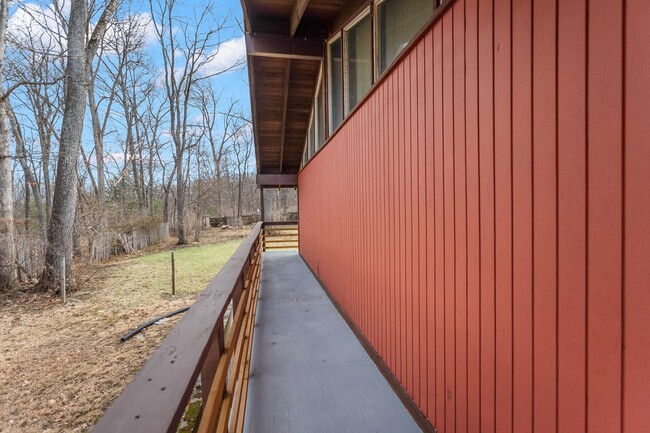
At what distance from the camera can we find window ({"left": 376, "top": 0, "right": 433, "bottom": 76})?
2.21 metres

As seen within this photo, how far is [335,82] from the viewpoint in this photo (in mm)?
4699

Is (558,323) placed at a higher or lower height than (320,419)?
higher

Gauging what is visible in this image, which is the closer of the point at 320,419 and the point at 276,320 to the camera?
the point at 320,419

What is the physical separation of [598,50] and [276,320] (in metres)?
3.84

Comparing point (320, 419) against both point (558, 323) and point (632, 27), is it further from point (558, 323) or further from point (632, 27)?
point (632, 27)

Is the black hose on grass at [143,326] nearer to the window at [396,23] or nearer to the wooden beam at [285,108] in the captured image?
the wooden beam at [285,108]

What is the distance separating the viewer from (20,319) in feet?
19.2

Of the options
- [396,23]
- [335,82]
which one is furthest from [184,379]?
[335,82]

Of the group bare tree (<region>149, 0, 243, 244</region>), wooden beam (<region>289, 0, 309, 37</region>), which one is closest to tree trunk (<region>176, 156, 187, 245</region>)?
bare tree (<region>149, 0, 243, 244</region>)

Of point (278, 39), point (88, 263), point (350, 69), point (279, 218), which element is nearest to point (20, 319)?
point (88, 263)

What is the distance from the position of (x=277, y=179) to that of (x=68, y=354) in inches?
253

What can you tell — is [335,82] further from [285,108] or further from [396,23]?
[285,108]

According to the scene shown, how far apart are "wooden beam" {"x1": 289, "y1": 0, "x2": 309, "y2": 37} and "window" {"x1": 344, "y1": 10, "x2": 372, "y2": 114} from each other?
58 cm

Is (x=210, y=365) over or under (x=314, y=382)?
over
